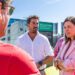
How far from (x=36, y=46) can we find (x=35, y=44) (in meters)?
0.04

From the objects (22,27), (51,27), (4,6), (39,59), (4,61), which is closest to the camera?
(4,61)

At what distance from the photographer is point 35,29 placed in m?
5.66

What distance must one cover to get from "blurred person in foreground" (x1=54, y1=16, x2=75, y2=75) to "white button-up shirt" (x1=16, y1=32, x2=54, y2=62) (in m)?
0.88

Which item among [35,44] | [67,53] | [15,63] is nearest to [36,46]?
[35,44]

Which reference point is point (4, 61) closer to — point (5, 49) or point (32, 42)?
point (5, 49)

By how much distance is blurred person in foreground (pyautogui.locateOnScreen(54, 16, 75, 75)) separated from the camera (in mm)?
4516

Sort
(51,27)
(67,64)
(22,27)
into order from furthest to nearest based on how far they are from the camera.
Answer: (51,27), (22,27), (67,64)

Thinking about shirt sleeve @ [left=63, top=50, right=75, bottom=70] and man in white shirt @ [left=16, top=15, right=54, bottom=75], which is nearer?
shirt sleeve @ [left=63, top=50, right=75, bottom=70]

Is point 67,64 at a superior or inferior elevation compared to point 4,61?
inferior

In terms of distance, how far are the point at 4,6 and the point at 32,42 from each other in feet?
13.6

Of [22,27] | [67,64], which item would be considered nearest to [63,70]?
[67,64]

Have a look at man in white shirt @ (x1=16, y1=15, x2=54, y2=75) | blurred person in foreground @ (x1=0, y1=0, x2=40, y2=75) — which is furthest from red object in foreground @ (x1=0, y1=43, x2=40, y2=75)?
man in white shirt @ (x1=16, y1=15, x2=54, y2=75)

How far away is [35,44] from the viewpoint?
5.64 m

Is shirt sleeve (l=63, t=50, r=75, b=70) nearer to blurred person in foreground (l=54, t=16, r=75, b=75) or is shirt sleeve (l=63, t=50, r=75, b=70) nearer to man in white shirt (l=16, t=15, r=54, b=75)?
blurred person in foreground (l=54, t=16, r=75, b=75)
